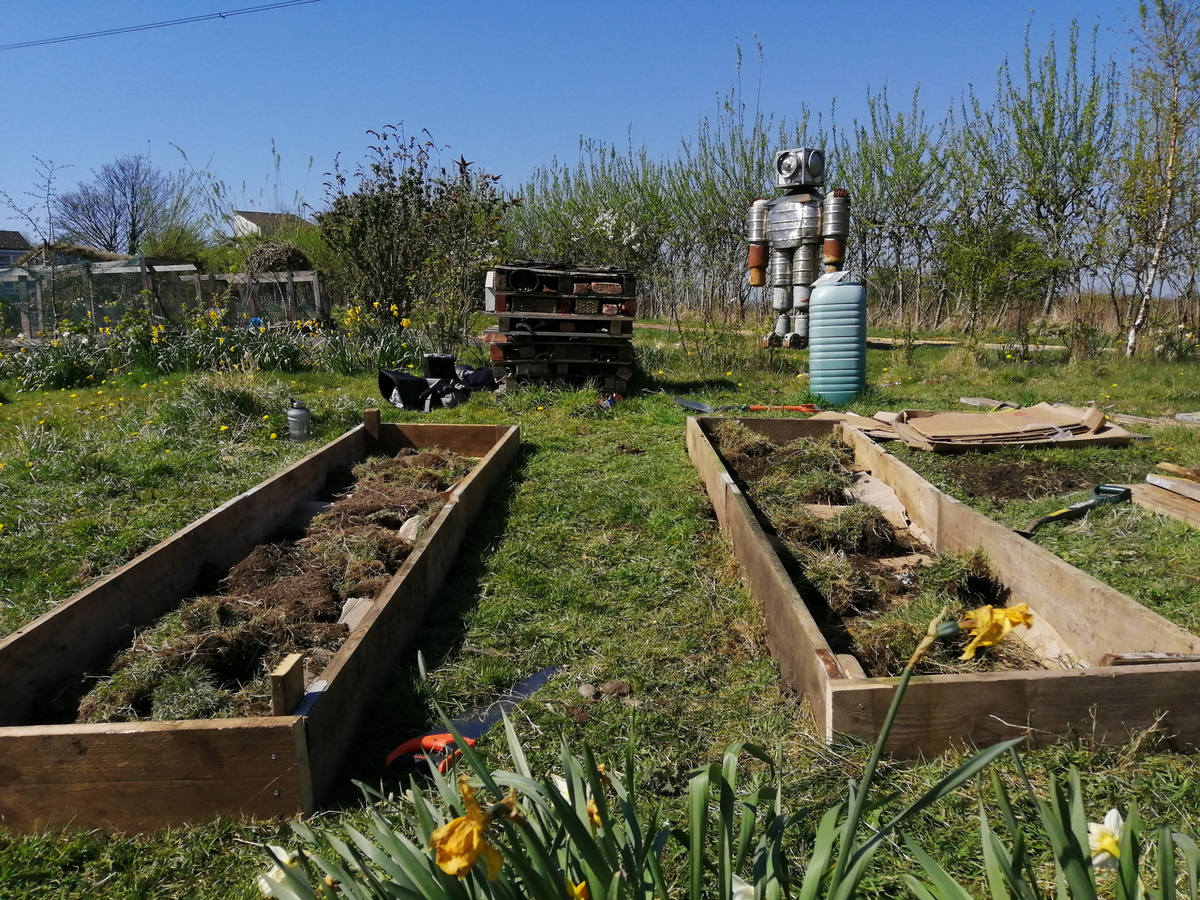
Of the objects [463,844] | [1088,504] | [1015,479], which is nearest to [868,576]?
[1088,504]

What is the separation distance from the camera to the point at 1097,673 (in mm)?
2115

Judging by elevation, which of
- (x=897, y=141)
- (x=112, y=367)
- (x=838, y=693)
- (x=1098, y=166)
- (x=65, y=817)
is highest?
(x=897, y=141)

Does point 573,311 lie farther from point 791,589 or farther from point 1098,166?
point 1098,166

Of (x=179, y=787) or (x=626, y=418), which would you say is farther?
(x=626, y=418)

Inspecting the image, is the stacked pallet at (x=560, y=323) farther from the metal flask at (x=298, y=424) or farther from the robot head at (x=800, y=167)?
the robot head at (x=800, y=167)

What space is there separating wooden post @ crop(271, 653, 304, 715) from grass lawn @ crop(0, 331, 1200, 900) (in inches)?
11.1

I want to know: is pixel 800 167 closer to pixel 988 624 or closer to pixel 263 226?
pixel 988 624

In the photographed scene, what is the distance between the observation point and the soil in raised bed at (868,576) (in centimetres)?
275

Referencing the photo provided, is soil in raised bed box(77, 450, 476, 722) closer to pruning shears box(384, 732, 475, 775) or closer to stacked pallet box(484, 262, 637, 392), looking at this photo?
pruning shears box(384, 732, 475, 775)

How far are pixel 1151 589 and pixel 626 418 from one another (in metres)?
4.81

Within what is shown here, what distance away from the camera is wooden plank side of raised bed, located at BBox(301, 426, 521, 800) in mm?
2145

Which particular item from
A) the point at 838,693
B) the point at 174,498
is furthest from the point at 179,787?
the point at 174,498

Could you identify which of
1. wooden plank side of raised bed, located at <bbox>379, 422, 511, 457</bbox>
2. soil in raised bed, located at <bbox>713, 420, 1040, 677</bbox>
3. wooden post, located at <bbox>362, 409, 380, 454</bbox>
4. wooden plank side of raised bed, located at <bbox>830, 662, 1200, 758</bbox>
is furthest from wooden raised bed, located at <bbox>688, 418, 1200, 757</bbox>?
wooden post, located at <bbox>362, 409, 380, 454</bbox>

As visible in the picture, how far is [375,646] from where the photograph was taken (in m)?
2.62
